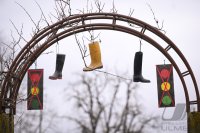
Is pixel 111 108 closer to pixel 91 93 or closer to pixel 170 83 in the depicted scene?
pixel 91 93

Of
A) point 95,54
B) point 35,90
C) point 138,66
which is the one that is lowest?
point 35,90

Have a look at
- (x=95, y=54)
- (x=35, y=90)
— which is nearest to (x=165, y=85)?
(x=95, y=54)

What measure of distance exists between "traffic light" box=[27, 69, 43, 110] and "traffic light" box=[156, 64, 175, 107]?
2.18m

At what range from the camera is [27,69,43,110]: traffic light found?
6949mm

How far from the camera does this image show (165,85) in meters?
7.14

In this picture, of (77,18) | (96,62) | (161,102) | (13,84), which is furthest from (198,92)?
(13,84)

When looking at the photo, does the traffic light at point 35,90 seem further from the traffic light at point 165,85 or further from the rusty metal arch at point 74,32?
the traffic light at point 165,85

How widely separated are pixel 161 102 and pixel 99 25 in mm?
1933

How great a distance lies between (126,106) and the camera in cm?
2591

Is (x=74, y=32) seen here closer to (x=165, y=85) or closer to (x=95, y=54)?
(x=95, y=54)

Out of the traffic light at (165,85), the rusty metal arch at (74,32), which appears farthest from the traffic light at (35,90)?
the traffic light at (165,85)

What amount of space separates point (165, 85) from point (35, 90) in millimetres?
2394

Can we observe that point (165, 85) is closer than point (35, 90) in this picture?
No

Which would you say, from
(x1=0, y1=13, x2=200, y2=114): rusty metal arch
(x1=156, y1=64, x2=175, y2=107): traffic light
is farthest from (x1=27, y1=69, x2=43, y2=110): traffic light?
(x1=156, y1=64, x2=175, y2=107): traffic light
